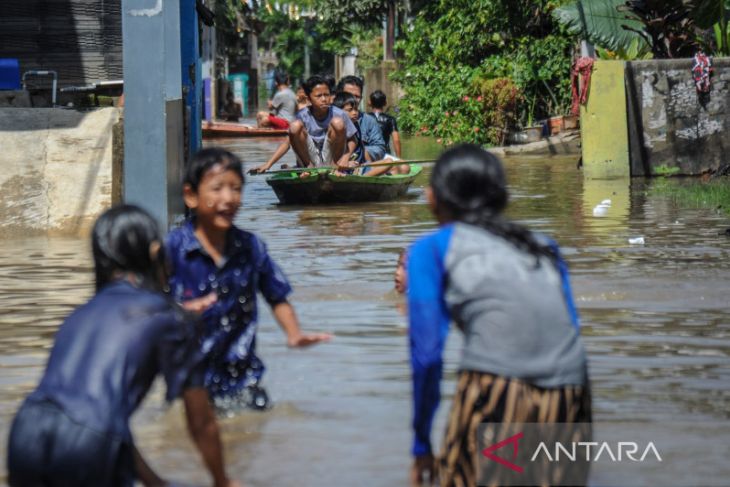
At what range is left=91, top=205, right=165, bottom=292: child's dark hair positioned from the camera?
3.69 meters

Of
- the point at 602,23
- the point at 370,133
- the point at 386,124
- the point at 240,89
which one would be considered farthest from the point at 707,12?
the point at 240,89

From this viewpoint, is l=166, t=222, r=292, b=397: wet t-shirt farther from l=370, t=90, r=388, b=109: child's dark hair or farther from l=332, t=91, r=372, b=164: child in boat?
l=370, t=90, r=388, b=109: child's dark hair

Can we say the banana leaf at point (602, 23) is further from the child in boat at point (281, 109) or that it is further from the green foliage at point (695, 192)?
the child in boat at point (281, 109)

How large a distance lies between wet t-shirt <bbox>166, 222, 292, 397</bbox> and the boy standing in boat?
29.6 ft

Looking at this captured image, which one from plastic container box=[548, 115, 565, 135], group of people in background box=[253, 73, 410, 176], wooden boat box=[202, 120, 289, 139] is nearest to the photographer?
group of people in background box=[253, 73, 410, 176]

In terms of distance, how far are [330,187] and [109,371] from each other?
11.8m

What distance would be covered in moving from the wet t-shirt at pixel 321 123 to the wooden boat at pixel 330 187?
425 mm

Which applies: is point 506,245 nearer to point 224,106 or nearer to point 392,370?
point 392,370

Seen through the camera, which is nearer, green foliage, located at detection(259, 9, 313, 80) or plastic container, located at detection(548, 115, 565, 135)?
plastic container, located at detection(548, 115, 565, 135)

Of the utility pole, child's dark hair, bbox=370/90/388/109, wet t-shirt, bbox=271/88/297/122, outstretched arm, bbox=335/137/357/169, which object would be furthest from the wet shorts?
the utility pole

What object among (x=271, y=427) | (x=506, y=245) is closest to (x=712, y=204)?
(x=271, y=427)

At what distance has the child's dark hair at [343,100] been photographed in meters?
15.6

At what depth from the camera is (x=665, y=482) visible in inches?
200

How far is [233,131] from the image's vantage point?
3155 cm
